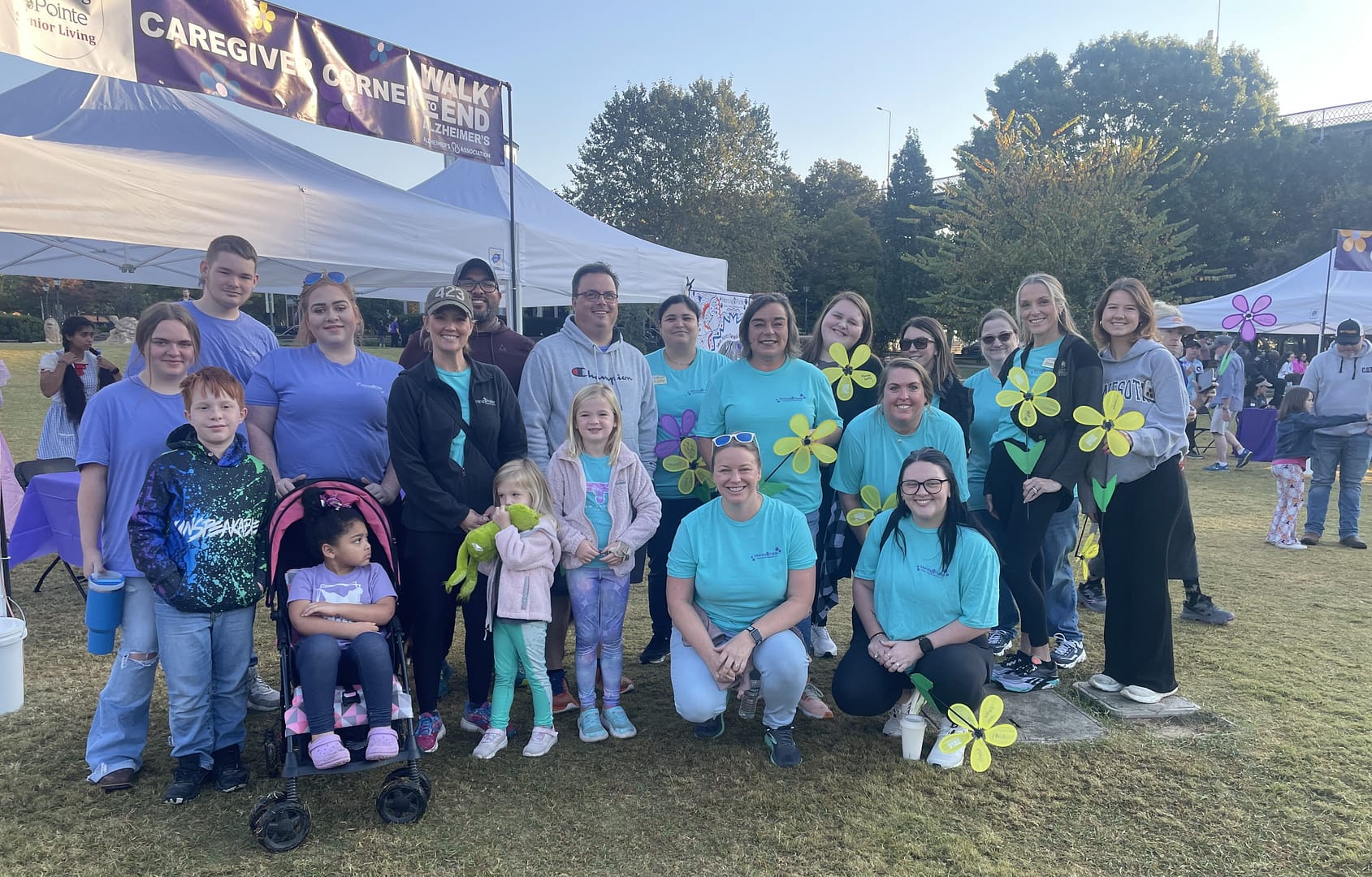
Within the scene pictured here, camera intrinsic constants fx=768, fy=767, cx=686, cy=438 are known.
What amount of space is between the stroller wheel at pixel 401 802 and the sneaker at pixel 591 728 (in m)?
0.78

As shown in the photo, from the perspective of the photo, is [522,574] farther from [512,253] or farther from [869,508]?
[512,253]

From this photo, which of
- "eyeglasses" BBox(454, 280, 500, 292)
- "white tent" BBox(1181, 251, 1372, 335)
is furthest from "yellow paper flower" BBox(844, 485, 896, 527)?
"white tent" BBox(1181, 251, 1372, 335)

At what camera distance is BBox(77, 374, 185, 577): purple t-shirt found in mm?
2771

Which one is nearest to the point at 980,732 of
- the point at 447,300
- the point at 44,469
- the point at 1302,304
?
the point at 447,300

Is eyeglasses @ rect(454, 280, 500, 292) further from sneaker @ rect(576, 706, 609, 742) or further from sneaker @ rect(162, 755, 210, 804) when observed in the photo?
sneaker @ rect(162, 755, 210, 804)

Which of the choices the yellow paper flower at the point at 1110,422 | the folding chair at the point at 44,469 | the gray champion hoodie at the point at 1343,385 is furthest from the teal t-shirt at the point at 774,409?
the gray champion hoodie at the point at 1343,385

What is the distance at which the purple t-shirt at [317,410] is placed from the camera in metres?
3.13

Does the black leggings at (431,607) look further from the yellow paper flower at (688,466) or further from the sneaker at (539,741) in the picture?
the yellow paper flower at (688,466)

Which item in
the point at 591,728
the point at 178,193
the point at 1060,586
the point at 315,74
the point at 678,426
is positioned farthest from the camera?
the point at 315,74

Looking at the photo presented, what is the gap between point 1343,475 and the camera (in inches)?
280

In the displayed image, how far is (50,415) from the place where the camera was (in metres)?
6.01

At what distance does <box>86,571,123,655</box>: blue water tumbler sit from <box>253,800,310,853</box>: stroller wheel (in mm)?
853

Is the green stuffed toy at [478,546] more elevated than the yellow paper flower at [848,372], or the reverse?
the yellow paper flower at [848,372]

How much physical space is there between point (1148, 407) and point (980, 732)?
1.71 meters
